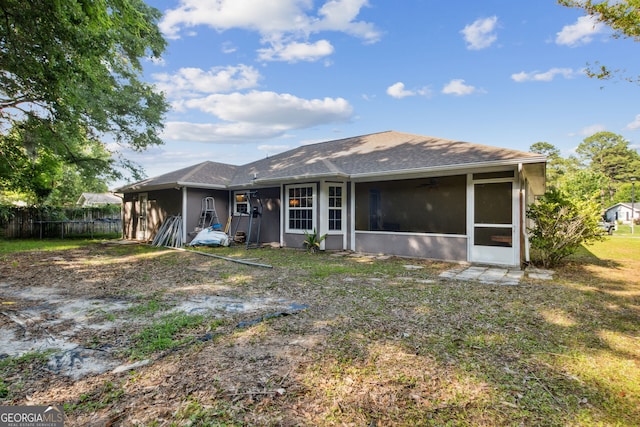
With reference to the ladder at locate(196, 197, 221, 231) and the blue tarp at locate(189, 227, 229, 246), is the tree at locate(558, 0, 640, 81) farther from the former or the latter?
the ladder at locate(196, 197, 221, 231)

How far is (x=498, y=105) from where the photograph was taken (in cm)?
1606

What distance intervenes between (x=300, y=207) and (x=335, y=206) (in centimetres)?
123

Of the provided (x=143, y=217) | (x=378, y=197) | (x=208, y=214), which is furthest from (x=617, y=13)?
(x=143, y=217)

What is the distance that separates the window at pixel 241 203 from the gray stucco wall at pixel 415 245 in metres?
4.78

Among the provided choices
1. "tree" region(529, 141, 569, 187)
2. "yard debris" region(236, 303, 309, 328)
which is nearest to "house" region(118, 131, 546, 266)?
"yard debris" region(236, 303, 309, 328)

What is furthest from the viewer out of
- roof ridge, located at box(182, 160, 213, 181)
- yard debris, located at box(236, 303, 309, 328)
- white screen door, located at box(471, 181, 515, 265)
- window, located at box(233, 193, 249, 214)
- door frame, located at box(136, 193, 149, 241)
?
door frame, located at box(136, 193, 149, 241)

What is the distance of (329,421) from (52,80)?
5.65 m

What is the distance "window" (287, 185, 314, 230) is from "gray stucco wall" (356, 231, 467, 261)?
1739mm

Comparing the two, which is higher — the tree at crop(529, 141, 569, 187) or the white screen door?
the tree at crop(529, 141, 569, 187)

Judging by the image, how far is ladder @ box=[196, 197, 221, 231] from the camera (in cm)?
1208

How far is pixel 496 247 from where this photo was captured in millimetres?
7484

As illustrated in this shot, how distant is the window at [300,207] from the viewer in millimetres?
10164

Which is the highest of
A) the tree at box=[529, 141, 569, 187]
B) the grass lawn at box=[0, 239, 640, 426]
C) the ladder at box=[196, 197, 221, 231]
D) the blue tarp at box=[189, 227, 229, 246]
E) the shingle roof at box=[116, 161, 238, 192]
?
the tree at box=[529, 141, 569, 187]

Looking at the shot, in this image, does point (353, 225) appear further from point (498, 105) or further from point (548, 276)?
point (498, 105)
